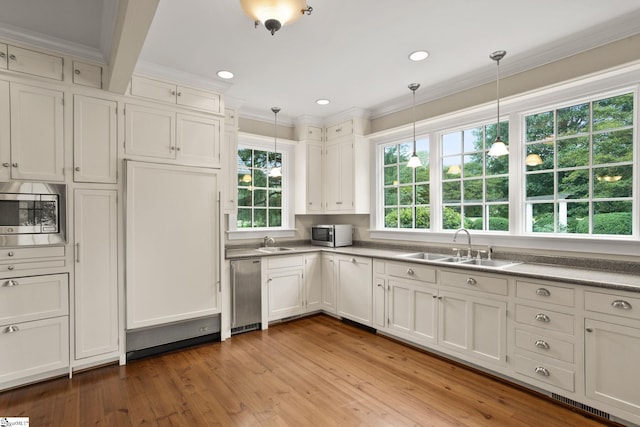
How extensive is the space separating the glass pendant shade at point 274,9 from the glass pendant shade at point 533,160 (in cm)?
251

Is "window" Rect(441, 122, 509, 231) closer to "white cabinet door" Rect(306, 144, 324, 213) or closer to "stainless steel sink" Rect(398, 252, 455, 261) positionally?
"stainless steel sink" Rect(398, 252, 455, 261)

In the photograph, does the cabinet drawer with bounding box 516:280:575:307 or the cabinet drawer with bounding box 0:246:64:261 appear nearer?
the cabinet drawer with bounding box 516:280:575:307

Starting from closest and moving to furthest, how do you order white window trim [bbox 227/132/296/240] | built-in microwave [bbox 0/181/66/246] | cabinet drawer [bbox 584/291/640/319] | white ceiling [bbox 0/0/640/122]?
cabinet drawer [bbox 584/291/640/319]
white ceiling [bbox 0/0/640/122]
built-in microwave [bbox 0/181/66/246]
white window trim [bbox 227/132/296/240]

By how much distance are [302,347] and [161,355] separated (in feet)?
4.41

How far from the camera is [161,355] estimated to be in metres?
3.14

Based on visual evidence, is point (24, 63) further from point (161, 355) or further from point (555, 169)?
Result: point (555, 169)

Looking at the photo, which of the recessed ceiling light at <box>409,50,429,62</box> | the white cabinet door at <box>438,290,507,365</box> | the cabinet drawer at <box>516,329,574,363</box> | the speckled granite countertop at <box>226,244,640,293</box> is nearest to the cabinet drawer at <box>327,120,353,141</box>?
the recessed ceiling light at <box>409,50,429,62</box>

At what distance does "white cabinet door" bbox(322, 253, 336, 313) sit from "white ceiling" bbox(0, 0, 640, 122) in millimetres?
2136

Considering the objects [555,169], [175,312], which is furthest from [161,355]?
[555,169]

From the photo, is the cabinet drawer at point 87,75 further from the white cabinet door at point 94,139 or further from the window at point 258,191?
the window at point 258,191

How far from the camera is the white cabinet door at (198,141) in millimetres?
3264

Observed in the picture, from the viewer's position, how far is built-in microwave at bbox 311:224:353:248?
450cm

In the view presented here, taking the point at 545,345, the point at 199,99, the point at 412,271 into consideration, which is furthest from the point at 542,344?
the point at 199,99

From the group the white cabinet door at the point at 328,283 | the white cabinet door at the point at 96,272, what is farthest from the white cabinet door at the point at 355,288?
the white cabinet door at the point at 96,272
